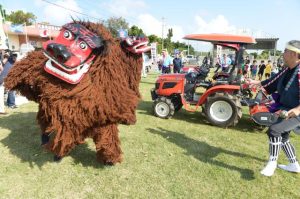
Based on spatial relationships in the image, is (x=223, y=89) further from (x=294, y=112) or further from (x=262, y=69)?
(x=262, y=69)

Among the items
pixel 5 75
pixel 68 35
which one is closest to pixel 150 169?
pixel 68 35

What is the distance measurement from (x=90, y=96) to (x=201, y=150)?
101 inches

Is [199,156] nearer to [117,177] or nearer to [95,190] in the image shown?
[117,177]

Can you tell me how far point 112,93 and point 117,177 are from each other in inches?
47.8

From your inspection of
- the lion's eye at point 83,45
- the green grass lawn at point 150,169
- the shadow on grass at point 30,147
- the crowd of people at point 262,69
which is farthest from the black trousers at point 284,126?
the crowd of people at point 262,69

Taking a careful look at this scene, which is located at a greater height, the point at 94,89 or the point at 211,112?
the point at 94,89

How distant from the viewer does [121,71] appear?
377 cm

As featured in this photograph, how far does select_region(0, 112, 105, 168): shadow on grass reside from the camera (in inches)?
171

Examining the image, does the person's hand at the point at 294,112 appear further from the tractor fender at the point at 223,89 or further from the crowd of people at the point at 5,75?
the crowd of people at the point at 5,75

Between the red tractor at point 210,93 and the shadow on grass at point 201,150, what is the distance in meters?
1.28

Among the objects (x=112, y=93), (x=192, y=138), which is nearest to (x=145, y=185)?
(x=112, y=93)

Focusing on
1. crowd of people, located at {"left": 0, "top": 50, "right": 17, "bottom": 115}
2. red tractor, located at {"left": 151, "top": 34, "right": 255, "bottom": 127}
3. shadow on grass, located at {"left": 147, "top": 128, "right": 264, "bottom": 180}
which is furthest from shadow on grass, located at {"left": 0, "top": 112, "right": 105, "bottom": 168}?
red tractor, located at {"left": 151, "top": 34, "right": 255, "bottom": 127}

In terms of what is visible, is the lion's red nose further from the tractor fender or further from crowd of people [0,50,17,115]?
the tractor fender

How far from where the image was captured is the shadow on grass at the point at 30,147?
14.3ft
